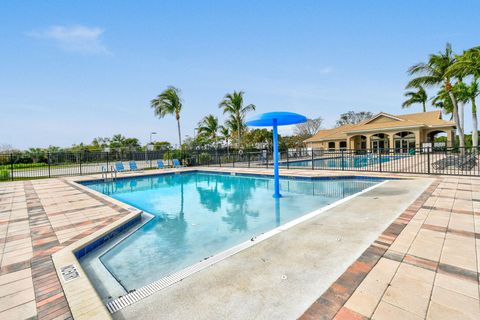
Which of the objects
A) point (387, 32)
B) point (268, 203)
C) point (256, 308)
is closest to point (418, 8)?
point (387, 32)

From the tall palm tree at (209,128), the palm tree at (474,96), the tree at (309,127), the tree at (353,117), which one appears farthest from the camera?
the tree at (353,117)

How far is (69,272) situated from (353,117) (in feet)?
199

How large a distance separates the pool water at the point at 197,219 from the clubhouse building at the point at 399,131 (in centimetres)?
2080

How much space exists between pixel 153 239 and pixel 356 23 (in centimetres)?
1298

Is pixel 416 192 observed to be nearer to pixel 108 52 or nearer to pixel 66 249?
pixel 66 249

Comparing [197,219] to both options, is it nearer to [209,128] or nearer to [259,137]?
[209,128]

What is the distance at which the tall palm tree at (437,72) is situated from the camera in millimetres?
17312

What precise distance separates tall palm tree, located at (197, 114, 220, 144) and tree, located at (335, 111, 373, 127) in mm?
36250

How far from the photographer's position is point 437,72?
19062mm

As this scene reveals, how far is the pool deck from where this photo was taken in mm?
1943

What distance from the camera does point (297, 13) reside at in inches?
419

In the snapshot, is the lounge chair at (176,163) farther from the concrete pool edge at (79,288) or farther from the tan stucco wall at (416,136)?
the tan stucco wall at (416,136)

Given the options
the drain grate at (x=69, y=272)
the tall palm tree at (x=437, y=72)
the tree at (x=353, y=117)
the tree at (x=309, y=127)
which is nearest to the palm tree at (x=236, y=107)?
the tall palm tree at (x=437, y=72)

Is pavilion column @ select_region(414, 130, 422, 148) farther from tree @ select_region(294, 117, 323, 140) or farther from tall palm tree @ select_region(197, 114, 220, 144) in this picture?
tall palm tree @ select_region(197, 114, 220, 144)
